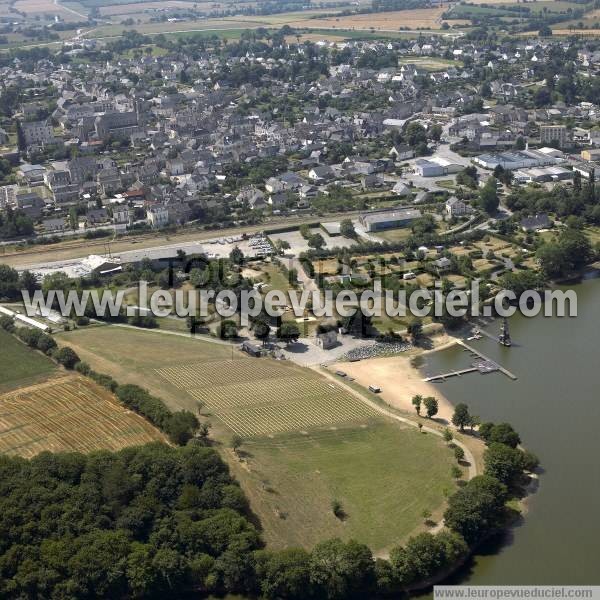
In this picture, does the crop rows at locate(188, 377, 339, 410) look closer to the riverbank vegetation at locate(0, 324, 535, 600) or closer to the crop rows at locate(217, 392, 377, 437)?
the crop rows at locate(217, 392, 377, 437)

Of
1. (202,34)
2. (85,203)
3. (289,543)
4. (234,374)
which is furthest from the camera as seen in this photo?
(202,34)

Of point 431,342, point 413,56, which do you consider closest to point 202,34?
point 413,56

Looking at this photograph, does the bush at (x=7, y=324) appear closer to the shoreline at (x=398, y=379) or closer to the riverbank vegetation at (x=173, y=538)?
the riverbank vegetation at (x=173, y=538)

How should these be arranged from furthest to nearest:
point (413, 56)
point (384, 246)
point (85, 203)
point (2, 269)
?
1. point (413, 56)
2. point (85, 203)
3. point (384, 246)
4. point (2, 269)

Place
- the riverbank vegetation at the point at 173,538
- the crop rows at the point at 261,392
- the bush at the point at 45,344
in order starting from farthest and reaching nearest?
the bush at the point at 45,344, the crop rows at the point at 261,392, the riverbank vegetation at the point at 173,538

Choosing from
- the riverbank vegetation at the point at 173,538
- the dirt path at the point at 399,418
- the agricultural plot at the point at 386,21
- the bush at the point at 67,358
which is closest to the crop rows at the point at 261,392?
the dirt path at the point at 399,418

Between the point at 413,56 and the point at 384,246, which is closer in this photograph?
the point at 384,246

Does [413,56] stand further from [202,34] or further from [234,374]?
[234,374]
